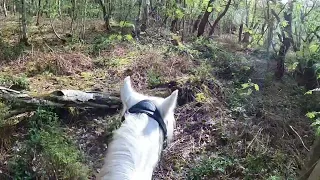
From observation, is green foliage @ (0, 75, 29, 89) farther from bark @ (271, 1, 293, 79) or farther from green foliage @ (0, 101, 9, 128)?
bark @ (271, 1, 293, 79)

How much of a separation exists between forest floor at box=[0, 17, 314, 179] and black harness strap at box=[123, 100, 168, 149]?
175 cm

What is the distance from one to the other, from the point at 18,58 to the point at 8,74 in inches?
39.8

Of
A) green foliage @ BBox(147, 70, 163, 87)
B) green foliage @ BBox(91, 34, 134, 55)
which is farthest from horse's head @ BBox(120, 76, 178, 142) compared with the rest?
green foliage @ BBox(91, 34, 134, 55)

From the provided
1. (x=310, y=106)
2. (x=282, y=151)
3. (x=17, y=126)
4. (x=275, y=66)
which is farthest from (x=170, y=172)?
(x=275, y=66)

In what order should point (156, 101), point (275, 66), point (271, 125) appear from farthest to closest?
point (275, 66), point (271, 125), point (156, 101)

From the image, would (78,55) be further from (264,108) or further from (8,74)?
(264,108)

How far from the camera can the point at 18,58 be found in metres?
6.32

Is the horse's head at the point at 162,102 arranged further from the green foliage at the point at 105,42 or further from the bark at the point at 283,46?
the bark at the point at 283,46

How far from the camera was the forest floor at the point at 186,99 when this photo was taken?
4047 mm

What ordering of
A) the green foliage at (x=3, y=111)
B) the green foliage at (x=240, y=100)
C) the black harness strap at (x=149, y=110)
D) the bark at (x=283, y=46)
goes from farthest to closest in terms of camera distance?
the bark at (x=283, y=46)
the green foliage at (x=240, y=100)
the green foliage at (x=3, y=111)
the black harness strap at (x=149, y=110)

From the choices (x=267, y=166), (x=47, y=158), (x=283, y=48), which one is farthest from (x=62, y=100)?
(x=283, y=48)

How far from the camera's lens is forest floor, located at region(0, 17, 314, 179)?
4047 millimetres

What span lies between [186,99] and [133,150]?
12.0 ft

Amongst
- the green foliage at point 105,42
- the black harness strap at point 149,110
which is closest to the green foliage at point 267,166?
the black harness strap at point 149,110
